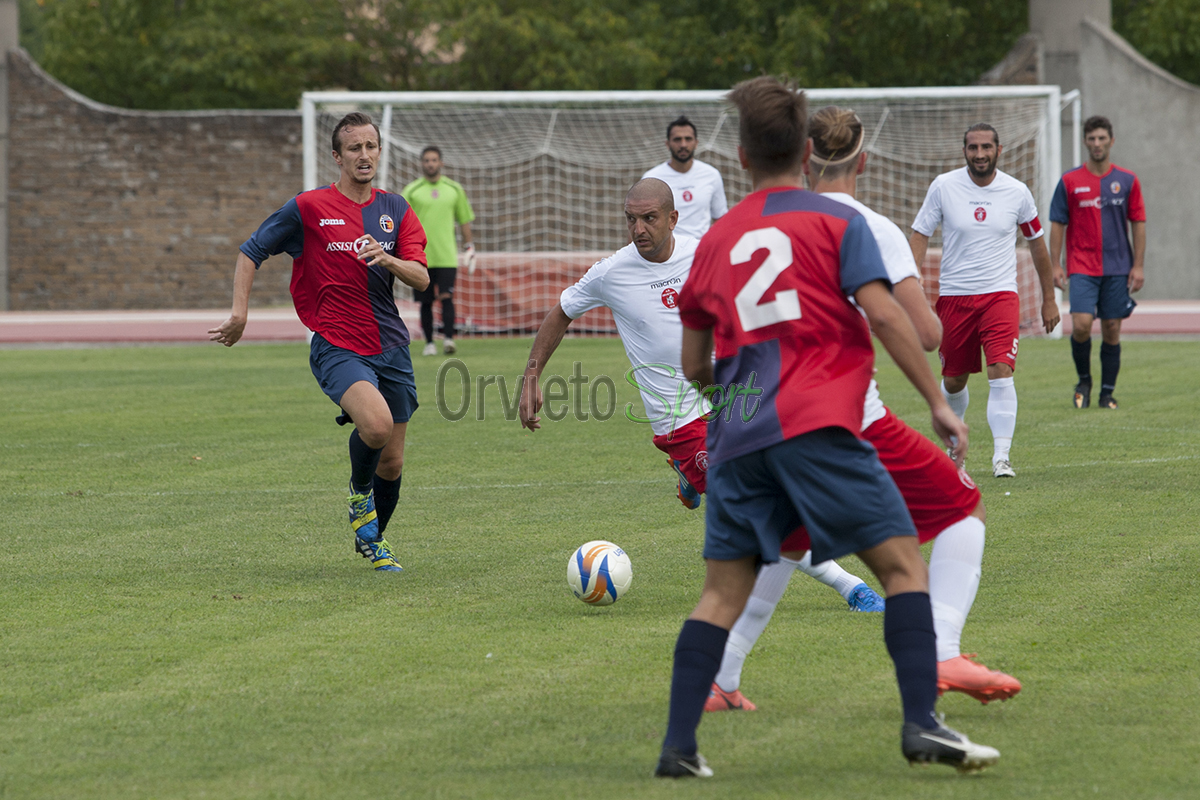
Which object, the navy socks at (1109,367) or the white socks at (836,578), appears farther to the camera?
the navy socks at (1109,367)

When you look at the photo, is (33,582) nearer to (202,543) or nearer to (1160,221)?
(202,543)

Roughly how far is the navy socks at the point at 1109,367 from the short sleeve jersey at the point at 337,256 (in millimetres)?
7507

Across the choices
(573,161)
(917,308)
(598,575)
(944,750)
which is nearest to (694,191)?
(598,575)

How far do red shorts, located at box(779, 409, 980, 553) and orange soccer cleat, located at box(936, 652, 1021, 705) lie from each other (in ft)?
1.23

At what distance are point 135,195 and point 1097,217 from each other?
2244cm

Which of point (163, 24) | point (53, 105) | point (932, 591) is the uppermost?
point (163, 24)

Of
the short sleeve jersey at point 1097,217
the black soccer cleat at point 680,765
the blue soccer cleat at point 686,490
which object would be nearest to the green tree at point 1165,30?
the short sleeve jersey at point 1097,217

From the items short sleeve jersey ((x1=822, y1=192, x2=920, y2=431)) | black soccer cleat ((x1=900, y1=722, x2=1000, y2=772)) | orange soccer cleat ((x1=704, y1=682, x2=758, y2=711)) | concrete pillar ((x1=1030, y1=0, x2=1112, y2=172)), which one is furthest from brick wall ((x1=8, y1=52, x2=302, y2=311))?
black soccer cleat ((x1=900, y1=722, x2=1000, y2=772))

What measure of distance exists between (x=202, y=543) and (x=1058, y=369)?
10.9 meters

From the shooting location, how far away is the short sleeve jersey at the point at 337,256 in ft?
21.0

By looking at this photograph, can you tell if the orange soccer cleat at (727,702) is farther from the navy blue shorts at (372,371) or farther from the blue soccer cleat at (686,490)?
the navy blue shorts at (372,371)

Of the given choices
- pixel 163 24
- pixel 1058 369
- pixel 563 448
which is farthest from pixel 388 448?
pixel 163 24

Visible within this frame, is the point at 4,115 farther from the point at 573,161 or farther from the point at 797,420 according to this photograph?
the point at 797,420

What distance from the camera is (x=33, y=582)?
6055 mm
